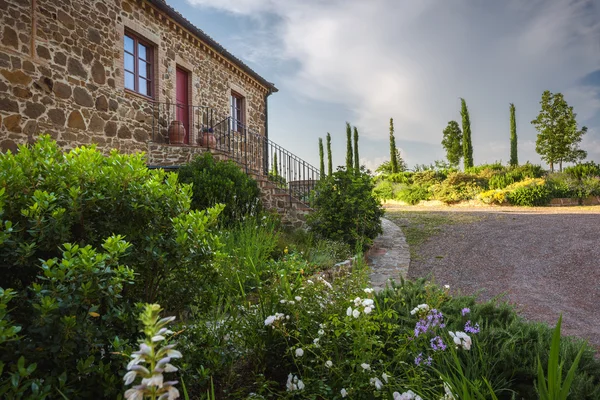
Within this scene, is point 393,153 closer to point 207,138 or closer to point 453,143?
point 453,143

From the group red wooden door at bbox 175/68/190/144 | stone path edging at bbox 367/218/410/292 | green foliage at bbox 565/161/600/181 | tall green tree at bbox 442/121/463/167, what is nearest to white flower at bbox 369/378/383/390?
stone path edging at bbox 367/218/410/292

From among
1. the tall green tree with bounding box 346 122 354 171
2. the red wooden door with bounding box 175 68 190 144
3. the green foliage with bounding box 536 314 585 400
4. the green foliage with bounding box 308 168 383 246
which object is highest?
the tall green tree with bounding box 346 122 354 171

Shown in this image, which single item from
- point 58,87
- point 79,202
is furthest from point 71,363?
point 58,87

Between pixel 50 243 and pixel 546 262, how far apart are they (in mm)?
6989

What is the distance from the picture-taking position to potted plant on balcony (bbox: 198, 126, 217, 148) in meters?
9.21

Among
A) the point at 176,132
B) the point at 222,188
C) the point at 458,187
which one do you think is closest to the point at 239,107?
the point at 176,132

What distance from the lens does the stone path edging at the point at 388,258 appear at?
5312mm

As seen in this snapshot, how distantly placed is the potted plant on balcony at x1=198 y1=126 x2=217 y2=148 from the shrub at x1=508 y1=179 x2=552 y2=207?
10.8 meters

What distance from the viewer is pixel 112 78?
24.7 ft

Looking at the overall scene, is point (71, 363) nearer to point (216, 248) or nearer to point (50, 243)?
point (50, 243)

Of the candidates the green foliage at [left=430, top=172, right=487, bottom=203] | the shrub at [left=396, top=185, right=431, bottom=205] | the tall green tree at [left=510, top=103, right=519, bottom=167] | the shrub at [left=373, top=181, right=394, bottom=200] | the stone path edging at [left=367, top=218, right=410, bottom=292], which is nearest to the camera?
the stone path edging at [left=367, top=218, right=410, bottom=292]

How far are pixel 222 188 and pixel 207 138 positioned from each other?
3.68m

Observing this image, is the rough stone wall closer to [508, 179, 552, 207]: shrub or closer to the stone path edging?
the stone path edging

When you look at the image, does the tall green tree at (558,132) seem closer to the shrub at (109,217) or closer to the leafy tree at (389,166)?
the leafy tree at (389,166)
